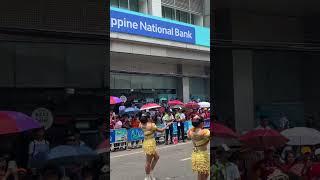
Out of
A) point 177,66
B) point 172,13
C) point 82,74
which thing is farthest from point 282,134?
point 177,66

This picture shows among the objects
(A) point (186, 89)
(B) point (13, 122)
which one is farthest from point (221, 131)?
(A) point (186, 89)

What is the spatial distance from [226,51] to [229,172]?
647mm

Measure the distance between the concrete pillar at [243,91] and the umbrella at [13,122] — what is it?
1.10 meters

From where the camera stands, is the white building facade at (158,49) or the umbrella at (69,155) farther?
the white building facade at (158,49)

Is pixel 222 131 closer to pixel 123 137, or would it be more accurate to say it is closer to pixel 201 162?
pixel 201 162

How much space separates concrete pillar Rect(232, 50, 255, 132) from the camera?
273 centimetres

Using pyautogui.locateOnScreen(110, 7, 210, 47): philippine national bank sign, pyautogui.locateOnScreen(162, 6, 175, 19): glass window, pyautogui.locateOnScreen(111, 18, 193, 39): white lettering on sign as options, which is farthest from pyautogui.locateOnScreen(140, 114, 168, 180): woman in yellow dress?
pyautogui.locateOnScreen(162, 6, 175, 19): glass window

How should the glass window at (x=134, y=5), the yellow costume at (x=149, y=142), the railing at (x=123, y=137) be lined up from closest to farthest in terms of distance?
the yellow costume at (x=149, y=142) < the railing at (x=123, y=137) < the glass window at (x=134, y=5)

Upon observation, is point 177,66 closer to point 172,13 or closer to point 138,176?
point 172,13

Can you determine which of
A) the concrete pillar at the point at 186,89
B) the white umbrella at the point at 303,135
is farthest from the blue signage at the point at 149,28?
the white umbrella at the point at 303,135

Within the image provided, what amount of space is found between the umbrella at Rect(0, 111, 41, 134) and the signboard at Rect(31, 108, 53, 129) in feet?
0.15

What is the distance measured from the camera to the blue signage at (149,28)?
17781mm

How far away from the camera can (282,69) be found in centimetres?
280

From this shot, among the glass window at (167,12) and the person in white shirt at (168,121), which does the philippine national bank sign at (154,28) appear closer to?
the glass window at (167,12)
